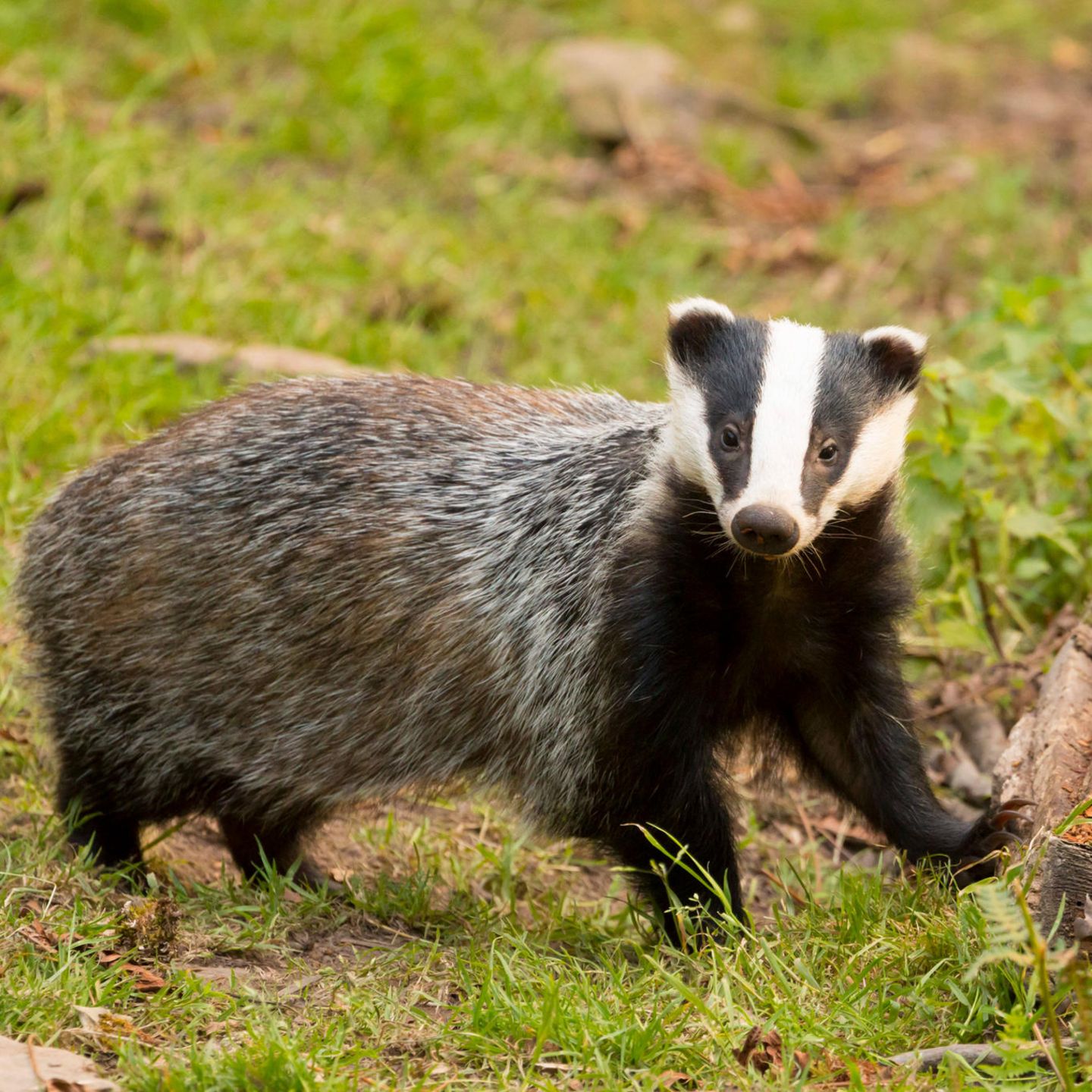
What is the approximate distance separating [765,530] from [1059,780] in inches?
50.0

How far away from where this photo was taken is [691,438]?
4289mm

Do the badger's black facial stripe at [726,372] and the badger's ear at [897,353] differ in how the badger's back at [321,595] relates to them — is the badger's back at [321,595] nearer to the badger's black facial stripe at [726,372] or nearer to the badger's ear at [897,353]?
the badger's black facial stripe at [726,372]

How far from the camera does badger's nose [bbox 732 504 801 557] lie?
383 cm

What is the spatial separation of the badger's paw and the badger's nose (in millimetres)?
1130

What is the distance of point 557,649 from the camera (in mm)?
4629

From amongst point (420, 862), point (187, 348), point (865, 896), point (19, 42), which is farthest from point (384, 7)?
point (865, 896)

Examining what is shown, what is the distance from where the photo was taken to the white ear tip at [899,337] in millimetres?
4426

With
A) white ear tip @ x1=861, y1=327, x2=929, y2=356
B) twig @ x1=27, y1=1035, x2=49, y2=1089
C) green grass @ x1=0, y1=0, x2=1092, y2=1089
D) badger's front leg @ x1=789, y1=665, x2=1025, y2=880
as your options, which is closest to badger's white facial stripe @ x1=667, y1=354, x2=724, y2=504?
white ear tip @ x1=861, y1=327, x2=929, y2=356

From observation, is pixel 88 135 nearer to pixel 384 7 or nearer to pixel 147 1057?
pixel 384 7

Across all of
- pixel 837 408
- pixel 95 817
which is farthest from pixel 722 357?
pixel 95 817

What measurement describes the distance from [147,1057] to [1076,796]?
8.34 feet

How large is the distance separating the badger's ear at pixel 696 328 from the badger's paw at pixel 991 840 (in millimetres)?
1547

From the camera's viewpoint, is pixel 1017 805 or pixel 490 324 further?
pixel 490 324

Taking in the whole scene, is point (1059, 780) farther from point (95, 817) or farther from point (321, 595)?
point (95, 817)
